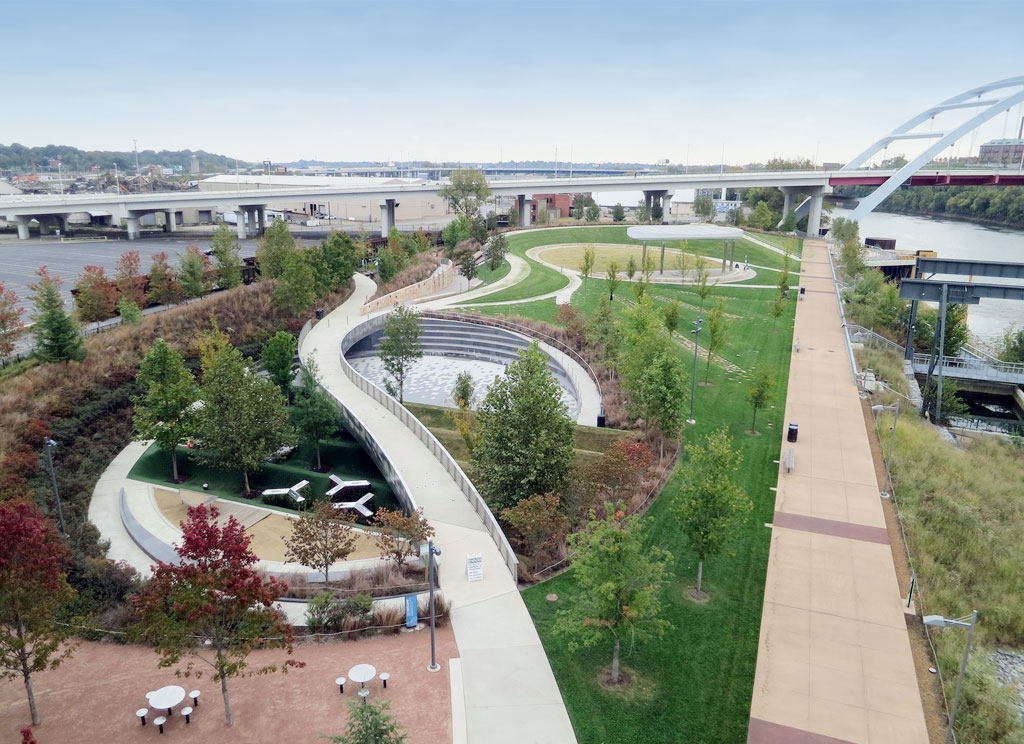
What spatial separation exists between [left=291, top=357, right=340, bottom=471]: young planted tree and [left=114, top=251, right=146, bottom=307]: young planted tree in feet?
67.2

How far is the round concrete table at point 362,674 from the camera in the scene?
15812 millimetres

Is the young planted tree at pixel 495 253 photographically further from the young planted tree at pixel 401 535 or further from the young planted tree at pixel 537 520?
the young planted tree at pixel 401 535

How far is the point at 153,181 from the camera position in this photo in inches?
7293

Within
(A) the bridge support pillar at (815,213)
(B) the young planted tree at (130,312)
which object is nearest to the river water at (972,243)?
(A) the bridge support pillar at (815,213)

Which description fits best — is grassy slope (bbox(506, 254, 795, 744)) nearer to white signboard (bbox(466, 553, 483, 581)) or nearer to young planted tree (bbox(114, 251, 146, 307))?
white signboard (bbox(466, 553, 483, 581))

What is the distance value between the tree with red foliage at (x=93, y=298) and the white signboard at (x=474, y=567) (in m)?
33.3

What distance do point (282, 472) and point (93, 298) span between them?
67.9 ft

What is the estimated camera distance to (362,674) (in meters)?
16.0

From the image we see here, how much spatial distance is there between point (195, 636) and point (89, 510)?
12510mm

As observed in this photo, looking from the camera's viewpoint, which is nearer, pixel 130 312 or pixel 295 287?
pixel 130 312

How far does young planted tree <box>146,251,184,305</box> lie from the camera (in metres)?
47.9

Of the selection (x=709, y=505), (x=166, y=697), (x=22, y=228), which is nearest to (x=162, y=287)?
(x=166, y=697)

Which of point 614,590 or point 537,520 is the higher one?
point 614,590

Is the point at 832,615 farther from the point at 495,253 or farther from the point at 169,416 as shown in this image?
the point at 495,253
